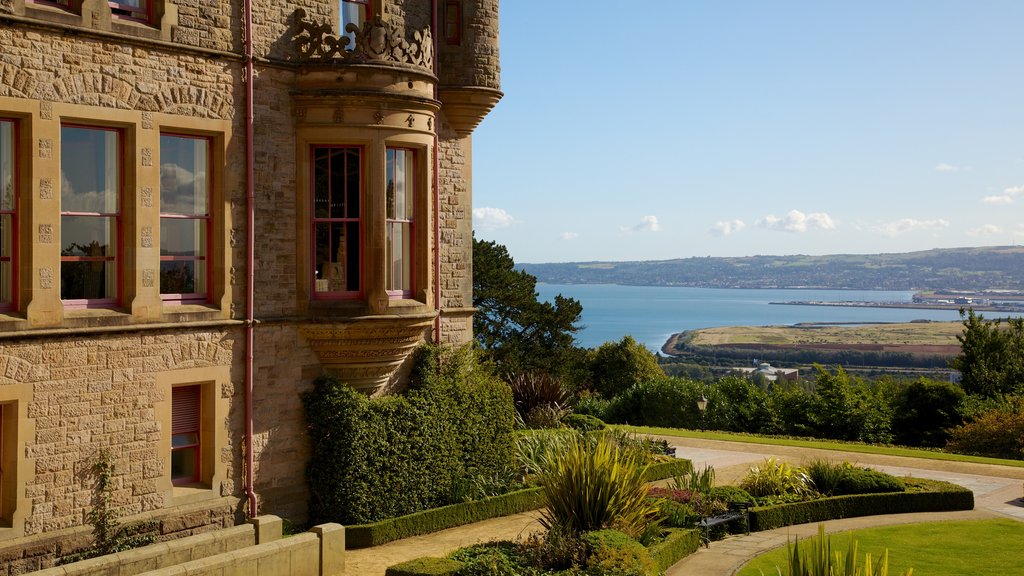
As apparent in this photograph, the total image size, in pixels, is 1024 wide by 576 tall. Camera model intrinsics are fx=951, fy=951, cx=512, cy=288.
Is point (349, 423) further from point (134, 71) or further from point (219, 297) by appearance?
point (134, 71)

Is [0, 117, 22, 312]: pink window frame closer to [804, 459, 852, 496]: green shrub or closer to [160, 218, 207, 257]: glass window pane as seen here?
[160, 218, 207, 257]: glass window pane

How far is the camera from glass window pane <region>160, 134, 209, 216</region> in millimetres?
14000

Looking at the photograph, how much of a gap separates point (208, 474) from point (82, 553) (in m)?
2.19

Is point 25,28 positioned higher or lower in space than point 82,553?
higher

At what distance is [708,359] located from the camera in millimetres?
161250

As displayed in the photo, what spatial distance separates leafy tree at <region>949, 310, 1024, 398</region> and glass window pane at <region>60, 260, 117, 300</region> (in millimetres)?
25318

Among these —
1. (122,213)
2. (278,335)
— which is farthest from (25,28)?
(278,335)

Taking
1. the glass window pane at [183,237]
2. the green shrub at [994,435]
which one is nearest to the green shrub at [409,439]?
the glass window pane at [183,237]

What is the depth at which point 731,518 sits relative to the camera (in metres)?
15.8

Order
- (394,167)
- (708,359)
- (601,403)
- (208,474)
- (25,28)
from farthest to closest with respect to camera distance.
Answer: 1. (708,359)
2. (601,403)
3. (394,167)
4. (208,474)
5. (25,28)

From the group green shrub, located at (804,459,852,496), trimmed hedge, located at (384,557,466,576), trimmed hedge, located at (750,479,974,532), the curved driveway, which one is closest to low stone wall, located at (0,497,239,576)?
trimmed hedge, located at (384,557,466,576)

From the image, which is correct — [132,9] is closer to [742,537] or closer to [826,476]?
[742,537]

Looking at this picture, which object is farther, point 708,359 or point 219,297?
point 708,359

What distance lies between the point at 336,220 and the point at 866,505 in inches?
425
